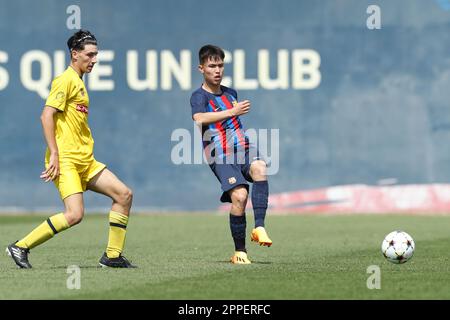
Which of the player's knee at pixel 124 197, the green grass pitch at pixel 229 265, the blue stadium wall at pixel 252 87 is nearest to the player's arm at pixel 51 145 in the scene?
the player's knee at pixel 124 197

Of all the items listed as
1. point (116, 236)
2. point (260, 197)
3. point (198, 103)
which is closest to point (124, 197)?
point (116, 236)

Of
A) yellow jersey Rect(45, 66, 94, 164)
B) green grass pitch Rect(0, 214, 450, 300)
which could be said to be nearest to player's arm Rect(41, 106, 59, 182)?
yellow jersey Rect(45, 66, 94, 164)

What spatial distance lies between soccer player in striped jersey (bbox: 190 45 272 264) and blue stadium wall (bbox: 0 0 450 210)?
9.80 meters

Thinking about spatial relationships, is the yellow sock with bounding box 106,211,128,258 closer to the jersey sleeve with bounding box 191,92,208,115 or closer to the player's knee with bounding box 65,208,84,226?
the player's knee with bounding box 65,208,84,226

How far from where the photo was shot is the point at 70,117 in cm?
937

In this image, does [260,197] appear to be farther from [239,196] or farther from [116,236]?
[116,236]

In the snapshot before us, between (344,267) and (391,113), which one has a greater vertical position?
(391,113)

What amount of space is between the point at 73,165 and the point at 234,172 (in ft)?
5.00

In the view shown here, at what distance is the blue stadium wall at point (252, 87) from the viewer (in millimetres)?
19797

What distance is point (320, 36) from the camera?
20.0 m

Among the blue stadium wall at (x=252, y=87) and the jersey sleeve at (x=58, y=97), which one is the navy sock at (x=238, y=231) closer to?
the jersey sleeve at (x=58, y=97)
